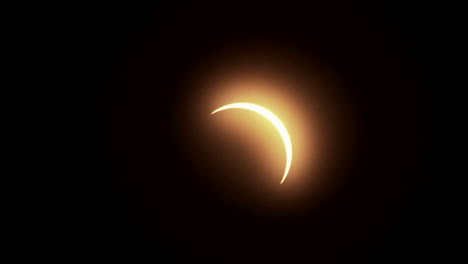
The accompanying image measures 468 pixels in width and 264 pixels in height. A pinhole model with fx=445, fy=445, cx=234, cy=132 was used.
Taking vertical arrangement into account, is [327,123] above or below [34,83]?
above

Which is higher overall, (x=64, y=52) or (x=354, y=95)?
(x=354, y=95)

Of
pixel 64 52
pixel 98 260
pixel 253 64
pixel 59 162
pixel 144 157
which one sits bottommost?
pixel 98 260

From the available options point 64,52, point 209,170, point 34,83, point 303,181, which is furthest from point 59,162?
point 303,181

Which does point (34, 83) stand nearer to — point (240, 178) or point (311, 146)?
point (240, 178)

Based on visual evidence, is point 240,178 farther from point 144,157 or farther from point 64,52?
point 64,52

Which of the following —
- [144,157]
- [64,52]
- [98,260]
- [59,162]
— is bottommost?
[98,260]

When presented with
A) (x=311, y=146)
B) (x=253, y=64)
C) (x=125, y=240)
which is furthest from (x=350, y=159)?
(x=125, y=240)

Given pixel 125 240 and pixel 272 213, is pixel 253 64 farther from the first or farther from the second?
pixel 125 240

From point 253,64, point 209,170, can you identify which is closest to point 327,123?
point 253,64
